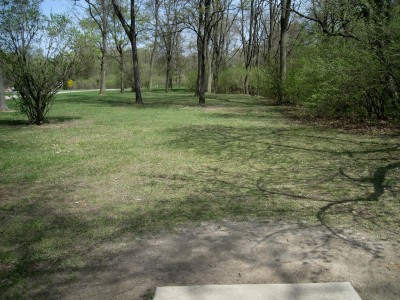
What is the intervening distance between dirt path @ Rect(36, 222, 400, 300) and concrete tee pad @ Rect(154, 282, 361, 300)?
120 mm

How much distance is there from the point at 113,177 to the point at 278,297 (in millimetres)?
3981

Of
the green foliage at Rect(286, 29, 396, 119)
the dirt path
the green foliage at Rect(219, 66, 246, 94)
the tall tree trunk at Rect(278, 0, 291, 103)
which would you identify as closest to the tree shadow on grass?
the dirt path

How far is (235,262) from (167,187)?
2.44 meters

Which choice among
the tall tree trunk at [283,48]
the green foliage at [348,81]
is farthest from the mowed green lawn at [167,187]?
the tall tree trunk at [283,48]

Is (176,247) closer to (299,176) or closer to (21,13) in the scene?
(299,176)

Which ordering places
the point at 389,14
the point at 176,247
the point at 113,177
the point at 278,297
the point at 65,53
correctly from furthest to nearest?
the point at 65,53
the point at 389,14
the point at 113,177
the point at 176,247
the point at 278,297

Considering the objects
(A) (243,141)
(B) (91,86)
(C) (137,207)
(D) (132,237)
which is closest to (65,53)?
(A) (243,141)

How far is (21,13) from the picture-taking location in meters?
12.5

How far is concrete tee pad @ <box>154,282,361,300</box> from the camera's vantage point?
2.63m

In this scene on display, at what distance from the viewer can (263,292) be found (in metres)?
2.70

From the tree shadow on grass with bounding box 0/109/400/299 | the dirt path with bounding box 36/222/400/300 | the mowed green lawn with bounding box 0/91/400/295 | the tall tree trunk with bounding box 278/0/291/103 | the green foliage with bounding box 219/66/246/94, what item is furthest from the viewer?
the green foliage with bounding box 219/66/246/94

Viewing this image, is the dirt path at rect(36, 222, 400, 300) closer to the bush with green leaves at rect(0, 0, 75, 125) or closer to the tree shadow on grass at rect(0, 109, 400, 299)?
the tree shadow on grass at rect(0, 109, 400, 299)

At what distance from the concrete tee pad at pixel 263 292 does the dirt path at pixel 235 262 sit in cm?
12

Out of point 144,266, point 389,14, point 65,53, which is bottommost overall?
point 144,266
